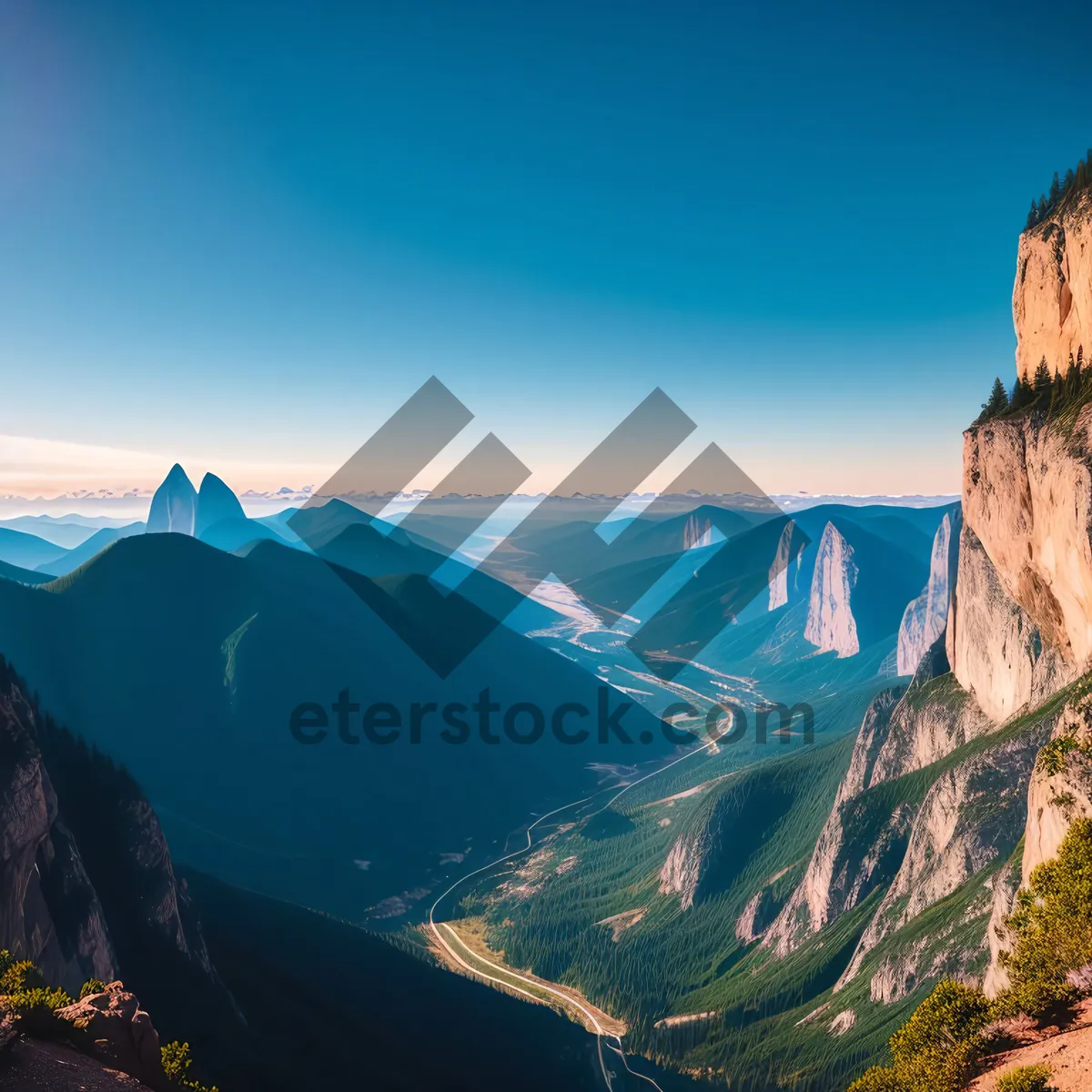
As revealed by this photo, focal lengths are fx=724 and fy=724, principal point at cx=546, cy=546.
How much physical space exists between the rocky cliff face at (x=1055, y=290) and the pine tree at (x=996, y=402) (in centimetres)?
600

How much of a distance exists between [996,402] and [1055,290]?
59.3 feet

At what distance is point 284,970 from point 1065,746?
96369mm

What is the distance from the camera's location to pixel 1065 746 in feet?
152

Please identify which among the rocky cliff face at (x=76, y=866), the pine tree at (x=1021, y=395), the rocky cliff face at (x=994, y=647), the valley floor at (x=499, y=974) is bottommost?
the valley floor at (x=499, y=974)

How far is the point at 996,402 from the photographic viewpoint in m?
80.6

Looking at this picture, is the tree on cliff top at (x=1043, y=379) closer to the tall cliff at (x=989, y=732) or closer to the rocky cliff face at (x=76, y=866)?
the tall cliff at (x=989, y=732)

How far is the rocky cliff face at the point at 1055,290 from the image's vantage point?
197ft

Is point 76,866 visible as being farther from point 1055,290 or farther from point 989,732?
point 989,732

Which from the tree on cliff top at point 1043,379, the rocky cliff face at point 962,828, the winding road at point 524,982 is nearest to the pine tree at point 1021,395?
the tree on cliff top at point 1043,379

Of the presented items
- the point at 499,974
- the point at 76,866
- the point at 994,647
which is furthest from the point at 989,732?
the point at 76,866

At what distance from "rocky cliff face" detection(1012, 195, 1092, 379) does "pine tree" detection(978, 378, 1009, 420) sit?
6.00 metres

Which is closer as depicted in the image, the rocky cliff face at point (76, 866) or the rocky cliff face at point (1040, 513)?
the rocky cliff face at point (1040, 513)

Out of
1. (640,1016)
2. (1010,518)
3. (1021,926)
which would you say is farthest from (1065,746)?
(640,1016)

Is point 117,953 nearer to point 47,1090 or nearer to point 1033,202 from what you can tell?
point 47,1090
